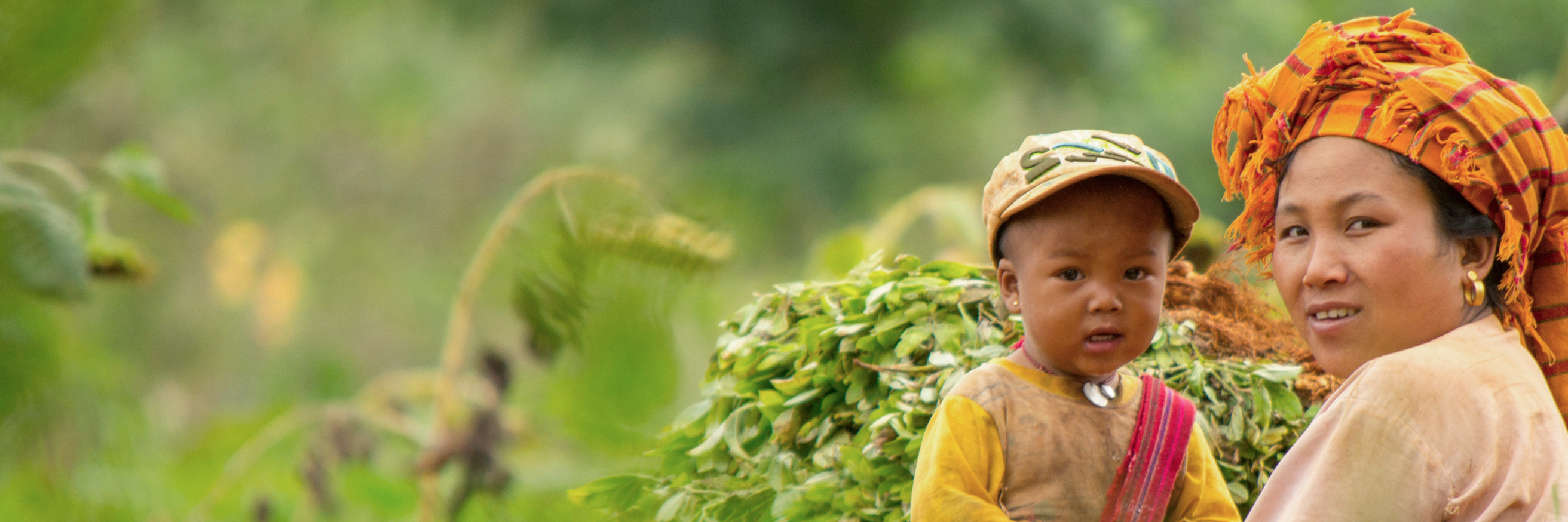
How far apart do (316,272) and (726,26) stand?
5390 mm

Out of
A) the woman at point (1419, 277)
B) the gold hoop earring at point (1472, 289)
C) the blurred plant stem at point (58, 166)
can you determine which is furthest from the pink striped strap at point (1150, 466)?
the blurred plant stem at point (58, 166)

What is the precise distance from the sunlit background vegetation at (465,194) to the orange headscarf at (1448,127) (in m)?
0.74

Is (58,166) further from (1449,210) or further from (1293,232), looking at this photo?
(1449,210)

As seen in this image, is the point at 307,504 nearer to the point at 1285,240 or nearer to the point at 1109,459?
the point at 1109,459

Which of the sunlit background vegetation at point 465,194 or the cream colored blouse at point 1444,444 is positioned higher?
the sunlit background vegetation at point 465,194

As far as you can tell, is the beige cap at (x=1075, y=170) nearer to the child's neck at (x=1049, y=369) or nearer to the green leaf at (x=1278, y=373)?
the child's neck at (x=1049, y=369)

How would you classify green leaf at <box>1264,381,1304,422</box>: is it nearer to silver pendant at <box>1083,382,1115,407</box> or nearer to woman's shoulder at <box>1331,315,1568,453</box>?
silver pendant at <box>1083,382,1115,407</box>

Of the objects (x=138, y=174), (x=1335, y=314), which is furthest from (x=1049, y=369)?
(x=138, y=174)

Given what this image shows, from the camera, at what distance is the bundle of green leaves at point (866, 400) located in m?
1.97

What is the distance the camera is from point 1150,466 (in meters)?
1.67

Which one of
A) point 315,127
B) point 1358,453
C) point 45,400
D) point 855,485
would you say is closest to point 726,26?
point 315,127

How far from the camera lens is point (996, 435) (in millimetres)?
1651

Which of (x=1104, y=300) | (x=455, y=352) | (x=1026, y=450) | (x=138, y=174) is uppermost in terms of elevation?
(x=138, y=174)

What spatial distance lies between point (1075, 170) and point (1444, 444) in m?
0.55
